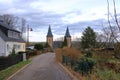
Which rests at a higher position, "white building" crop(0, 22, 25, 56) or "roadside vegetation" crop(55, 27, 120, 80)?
"white building" crop(0, 22, 25, 56)

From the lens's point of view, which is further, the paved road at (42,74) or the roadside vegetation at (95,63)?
the paved road at (42,74)

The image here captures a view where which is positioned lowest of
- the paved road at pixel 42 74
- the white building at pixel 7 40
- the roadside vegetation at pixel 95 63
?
the paved road at pixel 42 74

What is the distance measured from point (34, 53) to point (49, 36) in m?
67.0

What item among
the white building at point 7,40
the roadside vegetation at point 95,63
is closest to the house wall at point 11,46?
the white building at point 7,40

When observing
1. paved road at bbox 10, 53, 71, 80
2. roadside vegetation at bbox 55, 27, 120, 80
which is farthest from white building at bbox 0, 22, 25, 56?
paved road at bbox 10, 53, 71, 80

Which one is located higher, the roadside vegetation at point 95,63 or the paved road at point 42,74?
the roadside vegetation at point 95,63

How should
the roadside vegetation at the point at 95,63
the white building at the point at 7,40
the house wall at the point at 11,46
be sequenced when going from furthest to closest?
the house wall at the point at 11,46, the white building at the point at 7,40, the roadside vegetation at the point at 95,63

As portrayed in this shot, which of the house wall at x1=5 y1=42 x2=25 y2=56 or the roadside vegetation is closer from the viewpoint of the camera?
the roadside vegetation

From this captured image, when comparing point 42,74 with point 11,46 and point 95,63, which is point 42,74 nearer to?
point 95,63

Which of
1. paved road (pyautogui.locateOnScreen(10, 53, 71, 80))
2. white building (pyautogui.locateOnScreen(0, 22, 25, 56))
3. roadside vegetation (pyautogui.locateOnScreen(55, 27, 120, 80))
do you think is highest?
white building (pyautogui.locateOnScreen(0, 22, 25, 56))

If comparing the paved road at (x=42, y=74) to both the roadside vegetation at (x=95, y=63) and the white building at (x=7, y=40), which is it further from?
the white building at (x=7, y=40)

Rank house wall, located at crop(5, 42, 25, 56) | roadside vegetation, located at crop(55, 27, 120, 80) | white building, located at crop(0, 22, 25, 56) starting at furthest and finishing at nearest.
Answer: house wall, located at crop(5, 42, 25, 56)
white building, located at crop(0, 22, 25, 56)
roadside vegetation, located at crop(55, 27, 120, 80)

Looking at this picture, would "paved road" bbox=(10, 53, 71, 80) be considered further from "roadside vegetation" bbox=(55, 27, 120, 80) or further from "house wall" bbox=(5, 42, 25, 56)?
"house wall" bbox=(5, 42, 25, 56)

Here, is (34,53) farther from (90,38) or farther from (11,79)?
(11,79)
